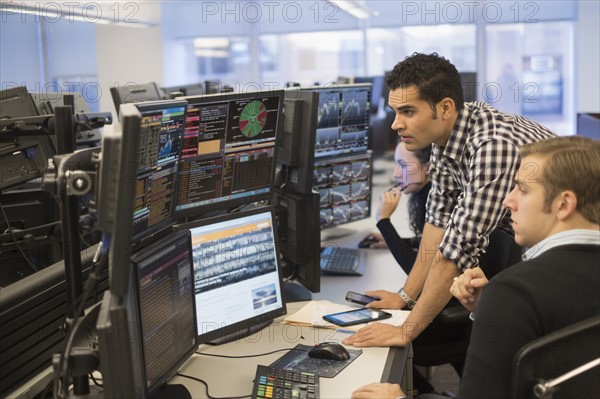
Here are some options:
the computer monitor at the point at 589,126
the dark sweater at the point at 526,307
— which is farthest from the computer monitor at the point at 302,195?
the computer monitor at the point at 589,126

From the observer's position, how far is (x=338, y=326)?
227 cm

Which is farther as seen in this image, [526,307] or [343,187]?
[343,187]

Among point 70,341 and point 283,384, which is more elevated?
point 70,341

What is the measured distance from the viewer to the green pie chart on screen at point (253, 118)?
7.44 ft

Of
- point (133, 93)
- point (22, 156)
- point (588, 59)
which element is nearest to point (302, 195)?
point (22, 156)

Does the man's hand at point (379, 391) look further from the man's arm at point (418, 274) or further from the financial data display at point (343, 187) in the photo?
the financial data display at point (343, 187)

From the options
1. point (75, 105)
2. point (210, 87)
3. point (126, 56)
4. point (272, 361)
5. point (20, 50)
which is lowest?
point (272, 361)

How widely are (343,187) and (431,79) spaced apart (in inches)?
43.2

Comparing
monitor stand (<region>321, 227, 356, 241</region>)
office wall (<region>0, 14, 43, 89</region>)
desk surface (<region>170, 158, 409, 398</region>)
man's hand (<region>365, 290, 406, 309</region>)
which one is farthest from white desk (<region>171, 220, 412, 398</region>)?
office wall (<region>0, 14, 43, 89</region>)

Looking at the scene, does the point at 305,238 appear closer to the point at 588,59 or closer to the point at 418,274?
the point at 418,274

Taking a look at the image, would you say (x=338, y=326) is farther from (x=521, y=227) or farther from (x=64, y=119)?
(x=64, y=119)

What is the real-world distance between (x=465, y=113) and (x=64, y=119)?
4.44ft

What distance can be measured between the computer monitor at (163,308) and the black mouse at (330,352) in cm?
34

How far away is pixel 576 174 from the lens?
4.59 feet
